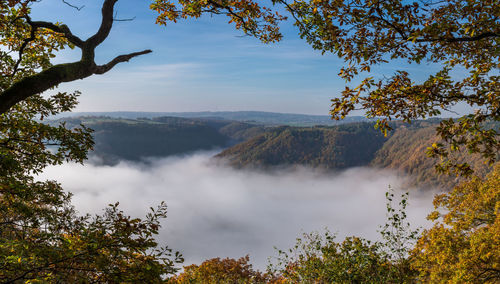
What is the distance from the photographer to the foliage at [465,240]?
11102 millimetres

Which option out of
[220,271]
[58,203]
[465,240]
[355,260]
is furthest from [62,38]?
[220,271]

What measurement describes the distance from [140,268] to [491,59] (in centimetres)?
806

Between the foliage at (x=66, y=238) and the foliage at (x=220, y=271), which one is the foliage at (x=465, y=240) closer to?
the foliage at (x=66, y=238)

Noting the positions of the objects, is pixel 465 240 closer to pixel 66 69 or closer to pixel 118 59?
pixel 118 59

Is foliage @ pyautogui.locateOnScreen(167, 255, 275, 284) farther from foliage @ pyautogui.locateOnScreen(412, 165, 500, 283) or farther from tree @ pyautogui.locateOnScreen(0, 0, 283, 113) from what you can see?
tree @ pyautogui.locateOnScreen(0, 0, 283, 113)

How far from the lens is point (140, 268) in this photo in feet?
14.5

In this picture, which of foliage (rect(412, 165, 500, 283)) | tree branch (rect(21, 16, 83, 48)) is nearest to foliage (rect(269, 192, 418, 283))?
foliage (rect(412, 165, 500, 283))

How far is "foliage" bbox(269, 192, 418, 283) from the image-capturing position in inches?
386

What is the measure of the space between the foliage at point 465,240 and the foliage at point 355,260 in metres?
2.62

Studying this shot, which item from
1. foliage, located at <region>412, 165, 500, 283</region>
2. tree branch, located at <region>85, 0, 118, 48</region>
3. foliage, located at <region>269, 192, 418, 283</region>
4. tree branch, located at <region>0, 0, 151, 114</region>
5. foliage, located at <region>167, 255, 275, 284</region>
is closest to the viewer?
tree branch, located at <region>0, 0, 151, 114</region>

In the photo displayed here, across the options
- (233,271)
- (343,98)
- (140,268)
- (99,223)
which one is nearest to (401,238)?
(343,98)

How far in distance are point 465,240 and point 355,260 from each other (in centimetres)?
750

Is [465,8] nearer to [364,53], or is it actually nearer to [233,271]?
[364,53]

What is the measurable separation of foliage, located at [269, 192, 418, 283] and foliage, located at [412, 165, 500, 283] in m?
2.62
